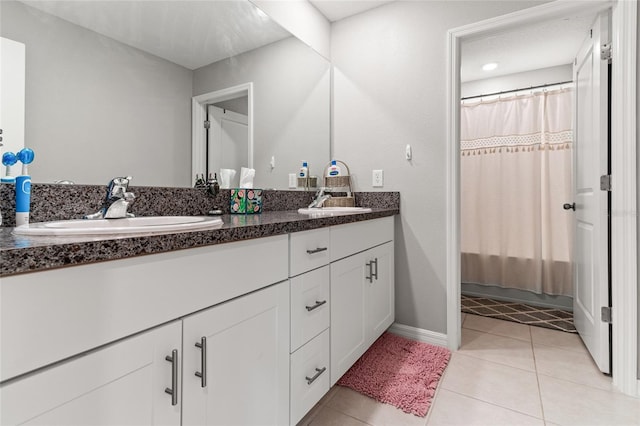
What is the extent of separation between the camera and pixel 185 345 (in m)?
0.77

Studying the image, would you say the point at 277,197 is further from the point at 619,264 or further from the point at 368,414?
the point at 619,264

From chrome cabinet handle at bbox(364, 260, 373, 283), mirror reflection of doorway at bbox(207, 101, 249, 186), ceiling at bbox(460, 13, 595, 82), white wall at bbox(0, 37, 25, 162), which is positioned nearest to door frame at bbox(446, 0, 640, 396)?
ceiling at bbox(460, 13, 595, 82)


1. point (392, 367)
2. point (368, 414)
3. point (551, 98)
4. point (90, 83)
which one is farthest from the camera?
point (551, 98)

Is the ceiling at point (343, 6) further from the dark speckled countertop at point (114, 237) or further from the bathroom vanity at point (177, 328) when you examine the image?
the bathroom vanity at point (177, 328)

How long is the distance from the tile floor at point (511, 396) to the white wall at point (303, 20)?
212 cm

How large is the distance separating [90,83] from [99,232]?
28.3 inches

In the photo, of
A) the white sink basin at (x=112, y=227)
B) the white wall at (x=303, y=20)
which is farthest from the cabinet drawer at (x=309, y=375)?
the white wall at (x=303, y=20)

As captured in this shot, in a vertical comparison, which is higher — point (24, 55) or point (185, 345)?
point (24, 55)

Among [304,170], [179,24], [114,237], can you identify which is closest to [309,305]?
[114,237]

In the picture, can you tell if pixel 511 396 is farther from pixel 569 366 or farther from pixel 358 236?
pixel 358 236

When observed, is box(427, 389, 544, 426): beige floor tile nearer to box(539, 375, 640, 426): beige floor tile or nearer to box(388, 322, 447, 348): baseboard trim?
box(539, 375, 640, 426): beige floor tile

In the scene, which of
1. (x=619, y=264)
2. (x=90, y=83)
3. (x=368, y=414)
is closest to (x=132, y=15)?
(x=90, y=83)

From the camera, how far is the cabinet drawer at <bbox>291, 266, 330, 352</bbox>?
1133mm

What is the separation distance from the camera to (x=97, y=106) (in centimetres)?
111
